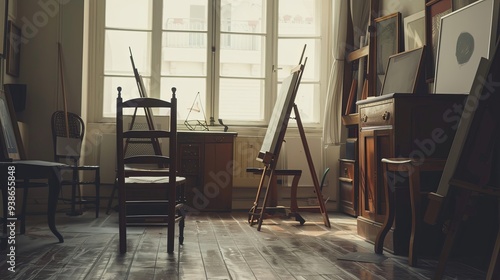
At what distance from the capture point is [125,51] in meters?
6.23

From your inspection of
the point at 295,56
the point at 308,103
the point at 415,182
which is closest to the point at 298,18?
the point at 295,56

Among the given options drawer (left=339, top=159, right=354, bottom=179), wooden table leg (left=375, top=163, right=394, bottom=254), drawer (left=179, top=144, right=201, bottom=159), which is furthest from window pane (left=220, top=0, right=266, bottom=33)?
wooden table leg (left=375, top=163, right=394, bottom=254)

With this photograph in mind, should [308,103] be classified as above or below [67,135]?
above

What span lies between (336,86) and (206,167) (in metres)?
1.68

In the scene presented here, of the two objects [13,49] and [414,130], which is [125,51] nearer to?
[13,49]

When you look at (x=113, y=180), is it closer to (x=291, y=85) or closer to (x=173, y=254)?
(x=291, y=85)

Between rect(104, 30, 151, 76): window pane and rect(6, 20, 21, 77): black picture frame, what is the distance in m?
0.97

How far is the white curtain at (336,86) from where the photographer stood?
5879 millimetres

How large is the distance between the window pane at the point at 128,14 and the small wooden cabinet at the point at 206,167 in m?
1.47

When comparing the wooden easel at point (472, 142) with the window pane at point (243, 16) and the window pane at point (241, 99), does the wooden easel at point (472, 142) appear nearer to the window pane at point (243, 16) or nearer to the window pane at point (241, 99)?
the window pane at point (241, 99)

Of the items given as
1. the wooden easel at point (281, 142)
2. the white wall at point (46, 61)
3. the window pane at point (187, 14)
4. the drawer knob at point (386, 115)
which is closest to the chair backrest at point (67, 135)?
the white wall at point (46, 61)

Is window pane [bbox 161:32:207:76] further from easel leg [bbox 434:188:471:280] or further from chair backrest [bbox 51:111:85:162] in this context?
easel leg [bbox 434:188:471:280]

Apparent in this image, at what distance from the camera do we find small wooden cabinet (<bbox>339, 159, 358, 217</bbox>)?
5.61m

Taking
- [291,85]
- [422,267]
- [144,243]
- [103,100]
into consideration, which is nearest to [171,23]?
[103,100]
